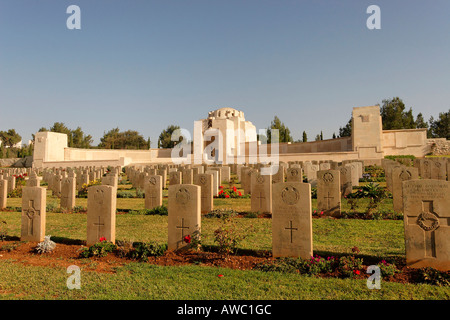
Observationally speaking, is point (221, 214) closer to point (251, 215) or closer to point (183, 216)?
point (251, 215)

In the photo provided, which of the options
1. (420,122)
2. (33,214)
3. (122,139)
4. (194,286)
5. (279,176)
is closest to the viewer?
(194,286)

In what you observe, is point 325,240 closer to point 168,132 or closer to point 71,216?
point 71,216

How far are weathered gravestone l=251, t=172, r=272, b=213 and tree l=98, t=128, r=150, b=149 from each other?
59738 millimetres

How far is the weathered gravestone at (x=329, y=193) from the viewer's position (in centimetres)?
862

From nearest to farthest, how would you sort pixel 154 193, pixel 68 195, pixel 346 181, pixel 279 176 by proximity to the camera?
pixel 154 193 < pixel 68 195 < pixel 346 181 < pixel 279 176

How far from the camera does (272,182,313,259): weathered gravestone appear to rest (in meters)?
4.96

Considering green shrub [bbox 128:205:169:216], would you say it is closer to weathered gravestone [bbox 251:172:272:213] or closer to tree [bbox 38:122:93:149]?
weathered gravestone [bbox 251:172:272:213]

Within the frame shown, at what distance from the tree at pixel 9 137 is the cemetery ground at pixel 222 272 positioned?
75.1 m

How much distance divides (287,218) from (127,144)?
6621 cm

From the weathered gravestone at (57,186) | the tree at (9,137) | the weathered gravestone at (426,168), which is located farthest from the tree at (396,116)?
the tree at (9,137)

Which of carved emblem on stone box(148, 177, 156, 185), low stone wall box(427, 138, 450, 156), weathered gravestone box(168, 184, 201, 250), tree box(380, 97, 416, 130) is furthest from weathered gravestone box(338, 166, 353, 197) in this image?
tree box(380, 97, 416, 130)

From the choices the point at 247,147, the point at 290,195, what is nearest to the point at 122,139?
the point at 247,147

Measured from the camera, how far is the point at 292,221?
16.7 ft

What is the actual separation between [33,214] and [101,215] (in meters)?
1.77
